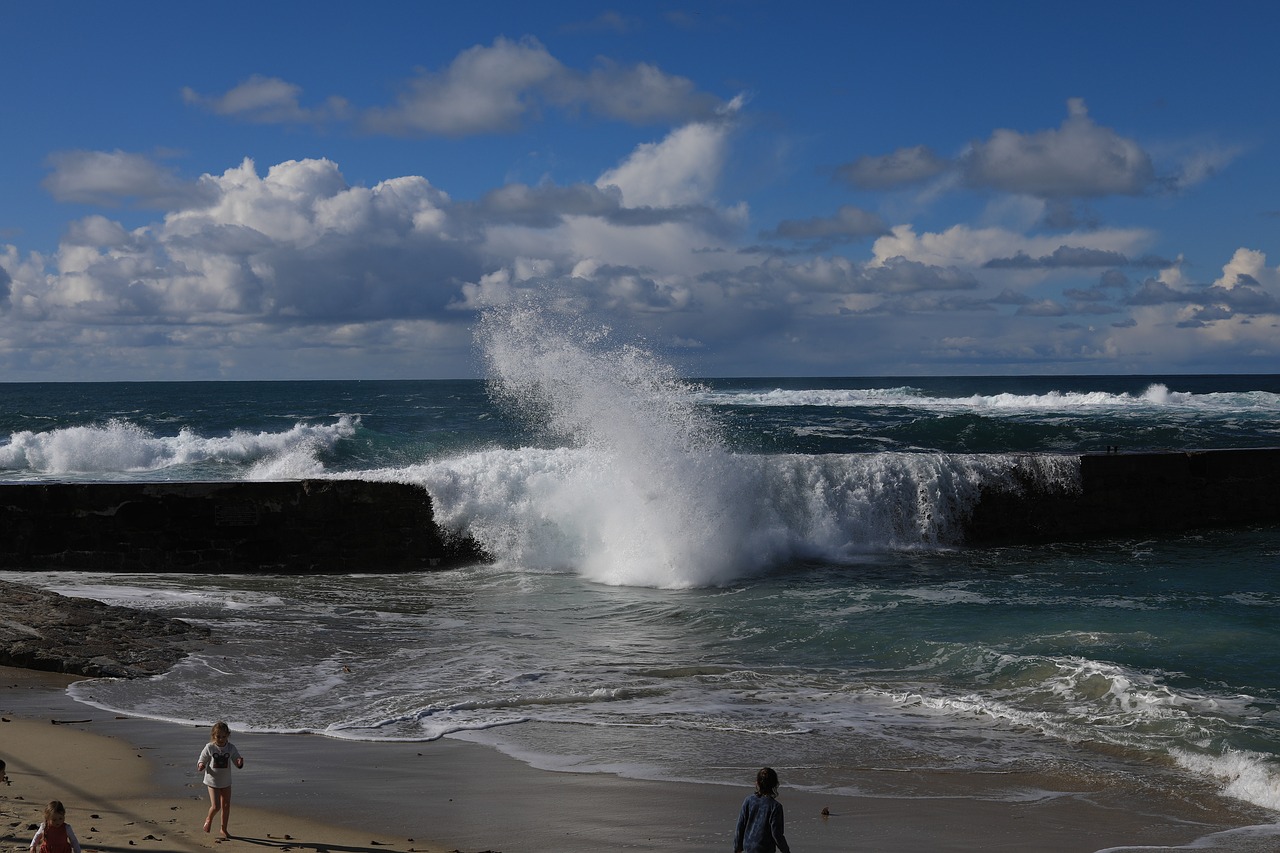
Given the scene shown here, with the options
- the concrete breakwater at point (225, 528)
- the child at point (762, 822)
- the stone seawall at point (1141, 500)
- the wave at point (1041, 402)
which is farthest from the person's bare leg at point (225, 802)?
the wave at point (1041, 402)

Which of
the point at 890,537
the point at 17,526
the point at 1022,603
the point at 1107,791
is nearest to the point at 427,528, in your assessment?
the point at 17,526

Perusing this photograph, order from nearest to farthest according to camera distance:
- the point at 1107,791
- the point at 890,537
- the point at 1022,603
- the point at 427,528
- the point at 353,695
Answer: the point at 1107,791, the point at 353,695, the point at 1022,603, the point at 427,528, the point at 890,537

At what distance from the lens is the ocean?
6.59 meters

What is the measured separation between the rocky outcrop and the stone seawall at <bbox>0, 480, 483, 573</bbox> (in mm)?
3356

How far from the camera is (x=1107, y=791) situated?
585 cm

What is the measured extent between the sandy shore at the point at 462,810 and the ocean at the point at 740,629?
327mm

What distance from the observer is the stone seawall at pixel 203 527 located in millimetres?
13062

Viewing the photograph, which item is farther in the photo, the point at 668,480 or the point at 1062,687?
the point at 668,480

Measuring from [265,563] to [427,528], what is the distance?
77.9 inches

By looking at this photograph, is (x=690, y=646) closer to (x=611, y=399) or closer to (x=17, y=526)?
(x=611, y=399)

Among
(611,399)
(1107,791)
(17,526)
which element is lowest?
(1107,791)

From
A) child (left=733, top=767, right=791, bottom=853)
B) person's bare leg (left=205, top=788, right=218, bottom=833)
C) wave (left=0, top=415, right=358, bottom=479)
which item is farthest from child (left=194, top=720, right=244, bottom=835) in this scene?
wave (left=0, top=415, right=358, bottom=479)

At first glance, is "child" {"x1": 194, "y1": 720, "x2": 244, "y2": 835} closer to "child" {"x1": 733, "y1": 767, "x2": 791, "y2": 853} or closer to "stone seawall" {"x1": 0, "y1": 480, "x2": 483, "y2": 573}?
"child" {"x1": 733, "y1": 767, "x2": 791, "y2": 853}

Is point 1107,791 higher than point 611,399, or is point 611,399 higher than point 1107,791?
point 611,399
